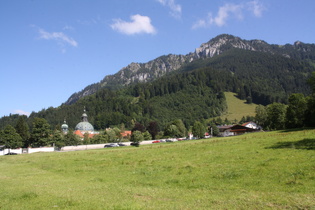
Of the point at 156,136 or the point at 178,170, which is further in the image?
the point at 156,136

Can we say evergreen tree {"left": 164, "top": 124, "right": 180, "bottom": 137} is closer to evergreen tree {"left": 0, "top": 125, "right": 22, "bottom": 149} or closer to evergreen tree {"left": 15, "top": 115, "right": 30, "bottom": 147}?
evergreen tree {"left": 15, "top": 115, "right": 30, "bottom": 147}

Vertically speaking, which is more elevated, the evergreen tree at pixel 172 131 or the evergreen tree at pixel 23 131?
the evergreen tree at pixel 23 131

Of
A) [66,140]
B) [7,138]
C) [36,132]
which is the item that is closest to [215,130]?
[66,140]

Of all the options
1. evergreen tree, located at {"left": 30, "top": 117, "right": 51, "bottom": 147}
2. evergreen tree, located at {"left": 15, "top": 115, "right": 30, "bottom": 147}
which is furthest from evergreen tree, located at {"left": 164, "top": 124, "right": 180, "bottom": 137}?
evergreen tree, located at {"left": 15, "top": 115, "right": 30, "bottom": 147}

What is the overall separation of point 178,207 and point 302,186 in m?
7.49

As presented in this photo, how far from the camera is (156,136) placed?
432 ft

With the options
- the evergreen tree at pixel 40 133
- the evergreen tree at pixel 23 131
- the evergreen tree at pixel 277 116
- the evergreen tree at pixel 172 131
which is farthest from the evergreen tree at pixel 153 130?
the evergreen tree at pixel 277 116

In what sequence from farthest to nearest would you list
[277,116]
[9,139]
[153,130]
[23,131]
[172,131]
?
[153,130]
[172,131]
[23,131]
[277,116]
[9,139]

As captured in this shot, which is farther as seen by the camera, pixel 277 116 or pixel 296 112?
pixel 277 116

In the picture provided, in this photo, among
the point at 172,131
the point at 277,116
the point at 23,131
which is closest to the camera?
the point at 277,116

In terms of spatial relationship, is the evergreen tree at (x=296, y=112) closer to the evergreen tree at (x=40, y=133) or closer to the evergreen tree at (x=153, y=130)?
the evergreen tree at (x=153, y=130)

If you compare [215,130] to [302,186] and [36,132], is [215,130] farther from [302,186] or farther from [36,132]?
[302,186]

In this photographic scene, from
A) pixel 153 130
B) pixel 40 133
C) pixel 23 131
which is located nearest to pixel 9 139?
pixel 40 133

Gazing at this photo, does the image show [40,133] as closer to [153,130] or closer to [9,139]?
[9,139]
